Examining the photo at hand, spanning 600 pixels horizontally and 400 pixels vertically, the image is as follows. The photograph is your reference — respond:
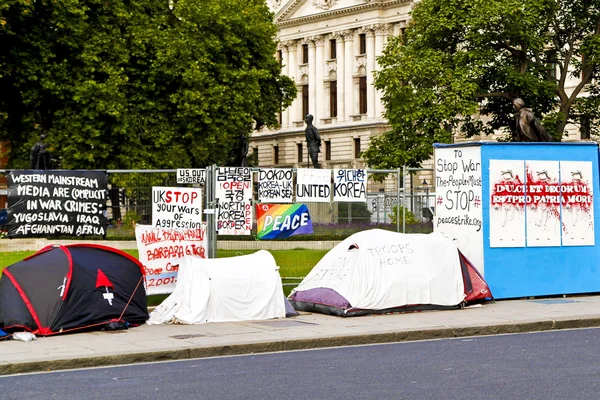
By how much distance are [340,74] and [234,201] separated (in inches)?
3252

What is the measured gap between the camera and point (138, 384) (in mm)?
11188

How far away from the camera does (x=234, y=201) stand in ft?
60.2

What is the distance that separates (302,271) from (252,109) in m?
34.3

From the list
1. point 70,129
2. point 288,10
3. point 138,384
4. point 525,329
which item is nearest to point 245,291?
point 525,329

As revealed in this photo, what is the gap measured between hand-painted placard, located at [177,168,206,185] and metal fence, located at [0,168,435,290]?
43 centimetres

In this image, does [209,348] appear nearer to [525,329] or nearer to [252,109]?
[525,329]

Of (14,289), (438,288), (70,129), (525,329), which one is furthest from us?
(70,129)

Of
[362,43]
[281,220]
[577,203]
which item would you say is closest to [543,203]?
[577,203]

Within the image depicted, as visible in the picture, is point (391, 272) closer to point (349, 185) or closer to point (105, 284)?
point (349, 185)

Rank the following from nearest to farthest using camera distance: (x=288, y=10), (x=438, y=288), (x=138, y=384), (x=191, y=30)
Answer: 1. (x=138, y=384)
2. (x=438, y=288)
3. (x=191, y=30)
4. (x=288, y=10)

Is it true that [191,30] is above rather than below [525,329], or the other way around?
above

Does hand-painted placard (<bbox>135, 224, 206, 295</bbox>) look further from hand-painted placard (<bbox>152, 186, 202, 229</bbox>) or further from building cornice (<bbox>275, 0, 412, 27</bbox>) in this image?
building cornice (<bbox>275, 0, 412, 27</bbox>)

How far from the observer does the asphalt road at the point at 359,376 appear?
10375mm

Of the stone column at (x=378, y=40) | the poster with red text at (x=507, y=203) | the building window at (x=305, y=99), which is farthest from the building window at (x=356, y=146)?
the poster with red text at (x=507, y=203)
